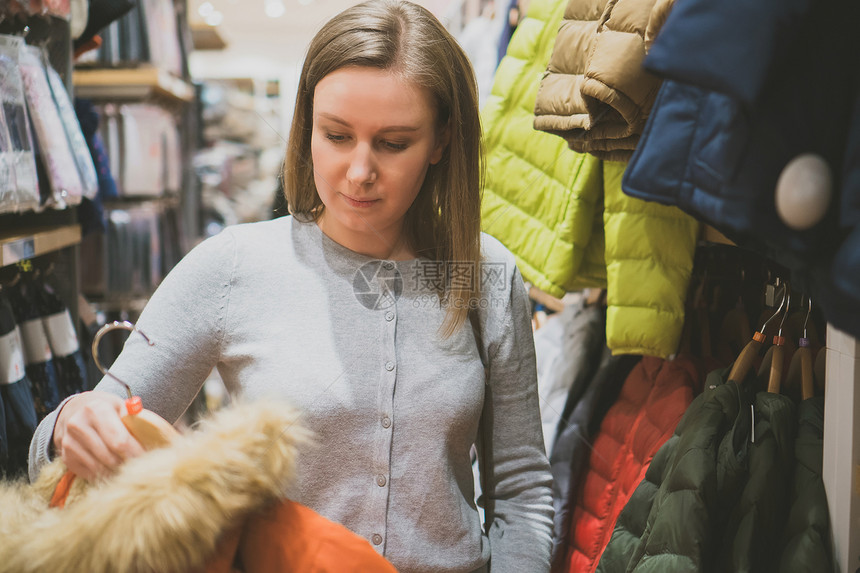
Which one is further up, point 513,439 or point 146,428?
point 146,428

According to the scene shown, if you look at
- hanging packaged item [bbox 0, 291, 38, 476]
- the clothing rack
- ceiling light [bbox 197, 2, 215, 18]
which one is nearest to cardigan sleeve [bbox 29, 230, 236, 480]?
hanging packaged item [bbox 0, 291, 38, 476]

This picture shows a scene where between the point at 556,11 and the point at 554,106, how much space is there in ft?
1.63

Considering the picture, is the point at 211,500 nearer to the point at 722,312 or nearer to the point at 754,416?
the point at 754,416

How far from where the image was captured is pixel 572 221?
1427 millimetres

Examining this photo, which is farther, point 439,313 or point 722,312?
point 722,312

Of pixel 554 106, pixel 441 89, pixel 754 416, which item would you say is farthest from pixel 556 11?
pixel 754 416

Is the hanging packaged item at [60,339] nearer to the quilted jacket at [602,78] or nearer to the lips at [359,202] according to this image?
the lips at [359,202]

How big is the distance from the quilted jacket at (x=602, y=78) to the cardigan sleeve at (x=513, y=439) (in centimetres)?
26

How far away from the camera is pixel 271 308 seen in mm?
997

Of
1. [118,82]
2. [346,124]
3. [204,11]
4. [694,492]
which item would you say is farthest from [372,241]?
[204,11]

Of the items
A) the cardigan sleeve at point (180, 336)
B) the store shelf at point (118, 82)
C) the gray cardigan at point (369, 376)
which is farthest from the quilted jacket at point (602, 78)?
the store shelf at point (118, 82)

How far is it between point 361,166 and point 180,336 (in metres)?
0.32

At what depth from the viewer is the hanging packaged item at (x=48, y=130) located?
167cm

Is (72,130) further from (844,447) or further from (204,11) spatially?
(204,11)
